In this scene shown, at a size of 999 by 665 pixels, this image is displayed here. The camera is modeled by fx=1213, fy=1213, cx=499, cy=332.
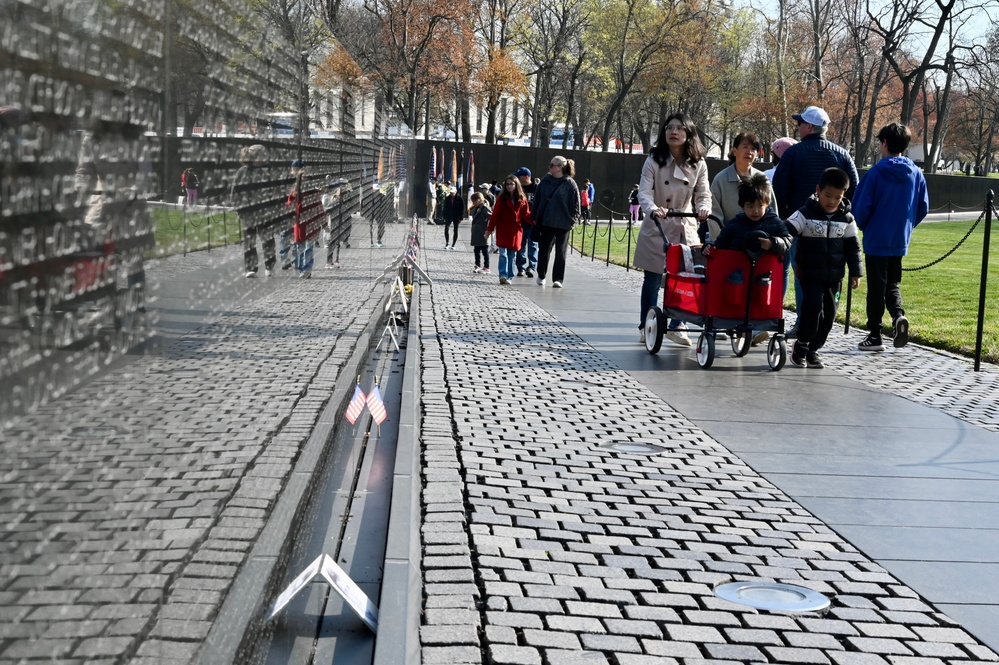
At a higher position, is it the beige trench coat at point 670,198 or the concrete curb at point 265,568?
the beige trench coat at point 670,198

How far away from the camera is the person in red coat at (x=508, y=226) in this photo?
19344mm

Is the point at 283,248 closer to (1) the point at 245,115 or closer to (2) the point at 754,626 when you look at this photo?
(1) the point at 245,115

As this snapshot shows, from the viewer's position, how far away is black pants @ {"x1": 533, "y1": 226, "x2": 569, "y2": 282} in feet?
58.9

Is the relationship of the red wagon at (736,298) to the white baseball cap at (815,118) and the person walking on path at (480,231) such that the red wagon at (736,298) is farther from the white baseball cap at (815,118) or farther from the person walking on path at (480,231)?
the person walking on path at (480,231)

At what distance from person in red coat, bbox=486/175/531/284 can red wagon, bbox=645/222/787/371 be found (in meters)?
8.70

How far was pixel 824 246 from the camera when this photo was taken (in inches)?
406

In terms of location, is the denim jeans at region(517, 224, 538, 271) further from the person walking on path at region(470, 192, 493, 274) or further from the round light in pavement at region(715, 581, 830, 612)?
the round light in pavement at region(715, 581, 830, 612)

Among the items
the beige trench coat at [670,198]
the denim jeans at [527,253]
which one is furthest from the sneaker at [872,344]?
the denim jeans at [527,253]

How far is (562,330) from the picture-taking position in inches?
507

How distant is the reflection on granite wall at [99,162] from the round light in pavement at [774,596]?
2.52 metres

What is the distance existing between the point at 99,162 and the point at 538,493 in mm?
4473

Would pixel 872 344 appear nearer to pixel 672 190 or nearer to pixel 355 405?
pixel 672 190

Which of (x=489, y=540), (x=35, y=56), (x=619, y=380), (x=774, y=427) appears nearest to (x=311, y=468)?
(x=489, y=540)

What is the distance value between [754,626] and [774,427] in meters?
3.78
